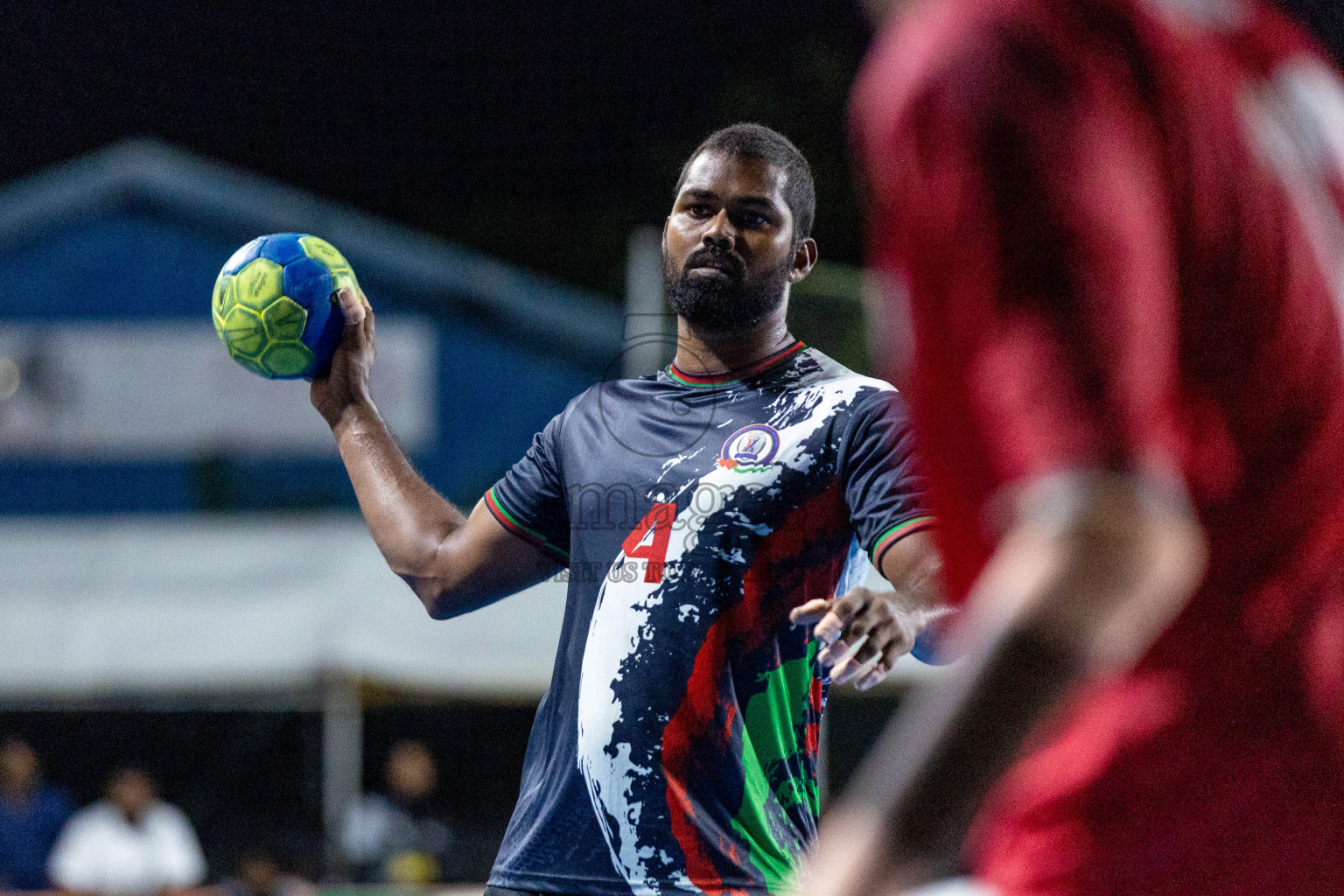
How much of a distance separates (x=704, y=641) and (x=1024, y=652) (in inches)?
73.4

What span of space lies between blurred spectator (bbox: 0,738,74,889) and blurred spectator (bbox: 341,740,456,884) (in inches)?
100.0

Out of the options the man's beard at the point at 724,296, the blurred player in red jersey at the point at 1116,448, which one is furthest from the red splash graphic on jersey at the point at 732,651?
the blurred player in red jersey at the point at 1116,448

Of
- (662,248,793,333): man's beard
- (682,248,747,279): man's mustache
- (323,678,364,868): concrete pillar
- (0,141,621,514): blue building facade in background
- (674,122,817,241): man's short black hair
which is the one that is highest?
(674,122,817,241): man's short black hair

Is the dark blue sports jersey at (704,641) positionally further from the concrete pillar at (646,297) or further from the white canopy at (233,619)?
the white canopy at (233,619)

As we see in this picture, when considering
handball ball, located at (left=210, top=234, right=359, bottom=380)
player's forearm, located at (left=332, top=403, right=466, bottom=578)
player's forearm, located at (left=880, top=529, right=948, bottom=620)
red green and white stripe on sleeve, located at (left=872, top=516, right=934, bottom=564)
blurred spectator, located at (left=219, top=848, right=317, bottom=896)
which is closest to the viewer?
player's forearm, located at (left=880, top=529, right=948, bottom=620)

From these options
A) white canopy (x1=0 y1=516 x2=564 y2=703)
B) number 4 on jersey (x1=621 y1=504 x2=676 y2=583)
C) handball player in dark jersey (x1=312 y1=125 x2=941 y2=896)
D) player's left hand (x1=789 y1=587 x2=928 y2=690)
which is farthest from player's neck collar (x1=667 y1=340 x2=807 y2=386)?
white canopy (x1=0 y1=516 x2=564 y2=703)

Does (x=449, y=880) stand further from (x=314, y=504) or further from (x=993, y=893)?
(x=993, y=893)

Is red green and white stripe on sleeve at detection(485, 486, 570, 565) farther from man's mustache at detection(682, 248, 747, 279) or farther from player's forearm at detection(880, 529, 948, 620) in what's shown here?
player's forearm at detection(880, 529, 948, 620)

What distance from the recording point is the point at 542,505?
330 centimetres

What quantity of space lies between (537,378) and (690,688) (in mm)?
15875

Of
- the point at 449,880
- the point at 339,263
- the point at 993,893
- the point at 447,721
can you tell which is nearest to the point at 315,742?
the point at 447,721

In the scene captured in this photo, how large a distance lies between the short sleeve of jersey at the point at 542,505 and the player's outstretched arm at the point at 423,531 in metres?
0.03

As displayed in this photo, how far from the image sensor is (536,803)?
2.93m

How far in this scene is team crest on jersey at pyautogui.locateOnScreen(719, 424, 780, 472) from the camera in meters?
2.99
